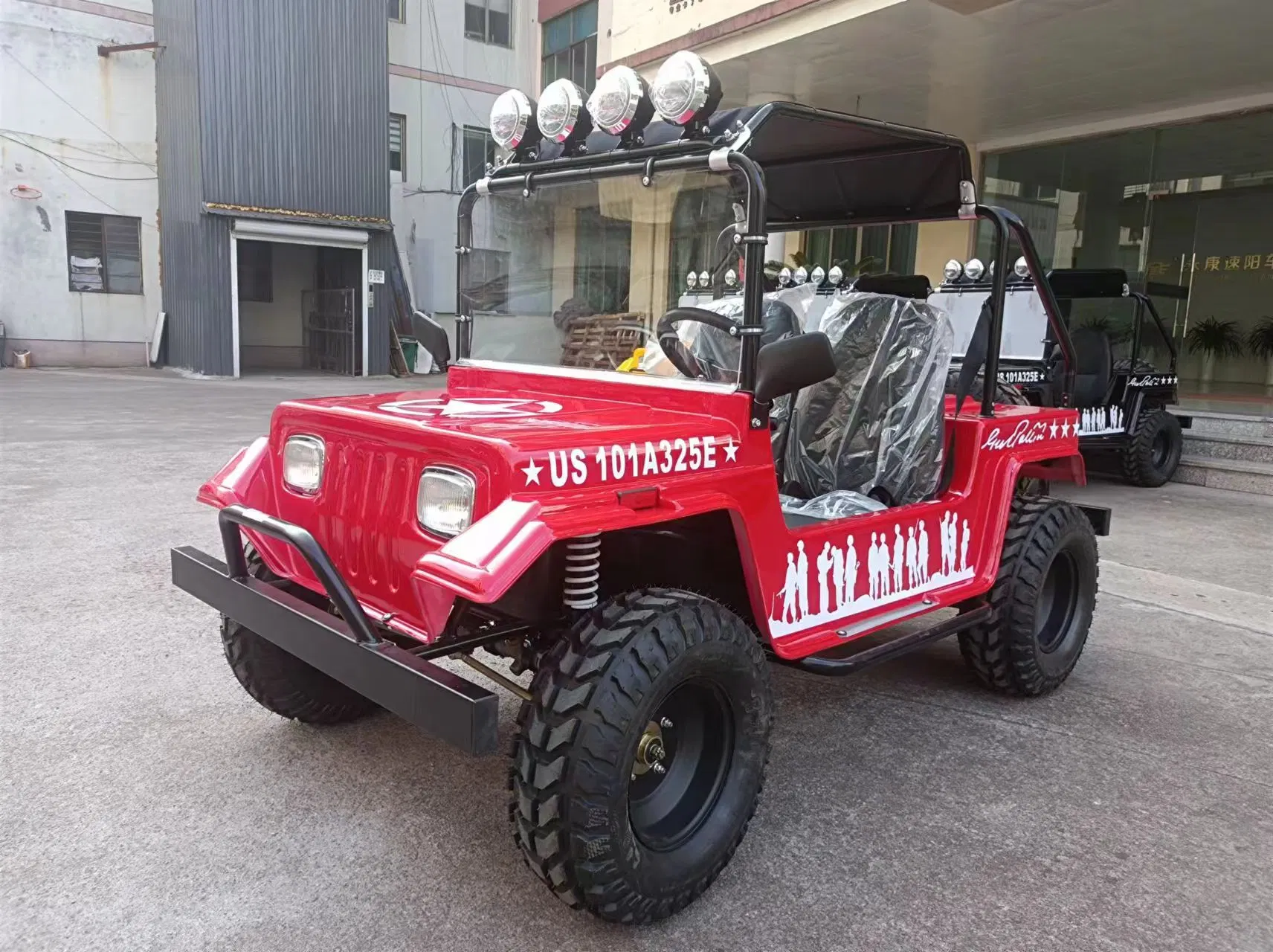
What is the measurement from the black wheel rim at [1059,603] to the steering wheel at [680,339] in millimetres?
2189

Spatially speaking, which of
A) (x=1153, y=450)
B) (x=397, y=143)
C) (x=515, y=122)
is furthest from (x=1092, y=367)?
(x=397, y=143)

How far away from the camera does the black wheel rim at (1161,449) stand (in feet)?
31.9

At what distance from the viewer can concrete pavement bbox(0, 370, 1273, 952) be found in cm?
251

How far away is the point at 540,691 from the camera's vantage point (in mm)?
2311

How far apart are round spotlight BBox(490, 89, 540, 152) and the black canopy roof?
2.7 inches

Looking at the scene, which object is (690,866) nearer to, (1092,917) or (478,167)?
(1092,917)

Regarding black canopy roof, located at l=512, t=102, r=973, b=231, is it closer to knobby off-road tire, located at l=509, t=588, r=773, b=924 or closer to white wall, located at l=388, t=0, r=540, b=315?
A: knobby off-road tire, located at l=509, t=588, r=773, b=924

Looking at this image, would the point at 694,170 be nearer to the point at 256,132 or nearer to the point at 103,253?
the point at 256,132

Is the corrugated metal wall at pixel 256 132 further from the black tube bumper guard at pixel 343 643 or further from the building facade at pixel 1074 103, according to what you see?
the black tube bumper guard at pixel 343 643

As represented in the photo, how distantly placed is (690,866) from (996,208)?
9.10ft

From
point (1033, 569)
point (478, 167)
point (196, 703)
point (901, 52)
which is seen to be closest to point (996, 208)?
point (1033, 569)
